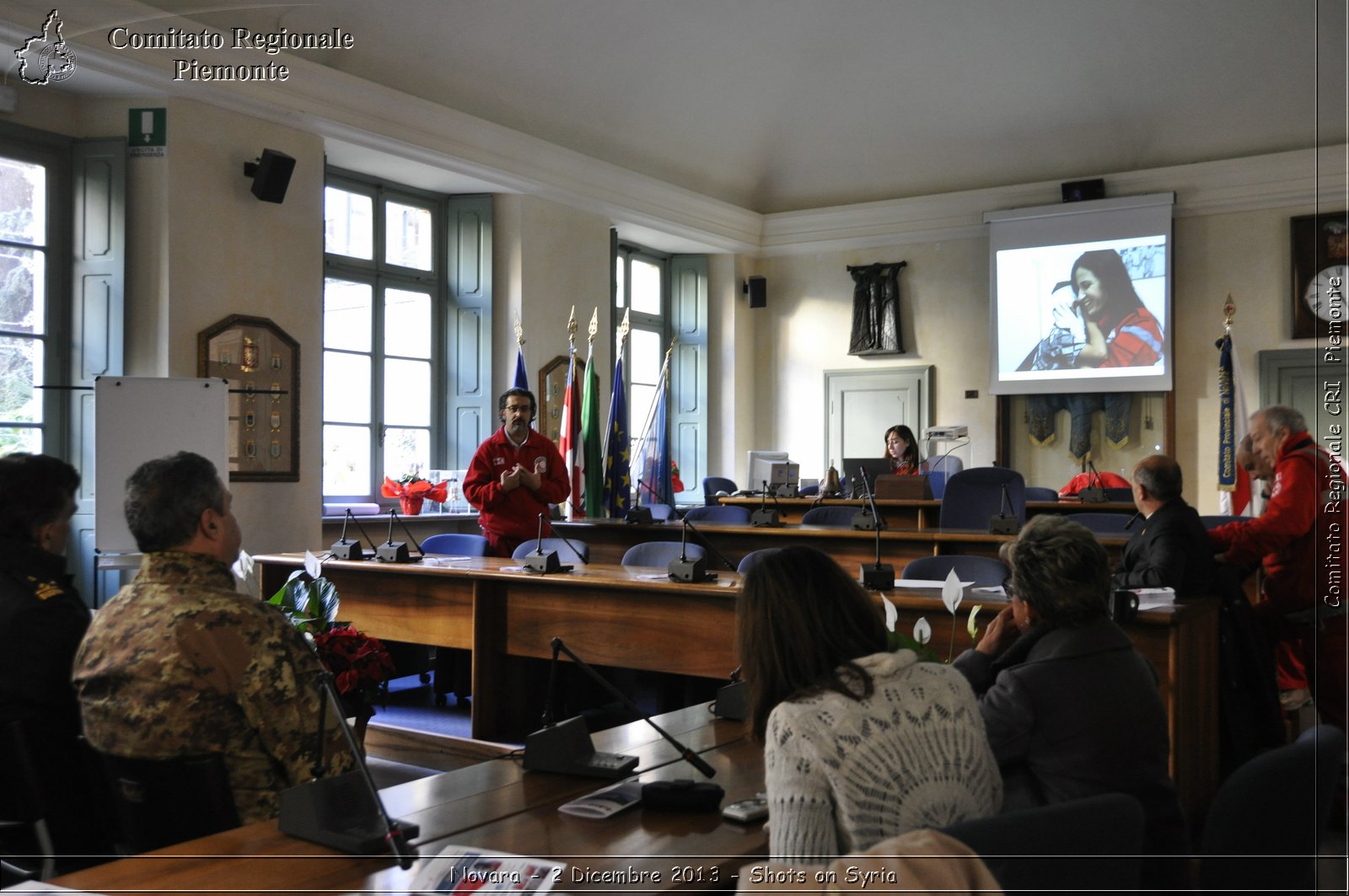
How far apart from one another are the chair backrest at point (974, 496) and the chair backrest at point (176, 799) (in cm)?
530

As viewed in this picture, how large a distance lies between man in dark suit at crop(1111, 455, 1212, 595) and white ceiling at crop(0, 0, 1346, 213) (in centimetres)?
542

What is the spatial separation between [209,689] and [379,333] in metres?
6.70

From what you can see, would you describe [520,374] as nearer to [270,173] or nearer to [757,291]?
[270,173]

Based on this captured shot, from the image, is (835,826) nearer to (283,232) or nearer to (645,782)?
(645,782)

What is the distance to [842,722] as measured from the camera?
1.54m

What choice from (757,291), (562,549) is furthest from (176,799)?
(757,291)

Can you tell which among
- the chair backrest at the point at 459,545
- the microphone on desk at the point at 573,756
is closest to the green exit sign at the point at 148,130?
the chair backrest at the point at 459,545

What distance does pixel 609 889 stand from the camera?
148 centimetres

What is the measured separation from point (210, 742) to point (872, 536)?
441cm

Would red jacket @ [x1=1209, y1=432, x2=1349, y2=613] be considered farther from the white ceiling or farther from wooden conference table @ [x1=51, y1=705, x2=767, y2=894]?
the white ceiling

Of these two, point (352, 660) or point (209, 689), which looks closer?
point (209, 689)

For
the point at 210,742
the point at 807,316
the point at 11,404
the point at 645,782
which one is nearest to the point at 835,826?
the point at 645,782

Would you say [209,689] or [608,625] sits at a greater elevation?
[209,689]

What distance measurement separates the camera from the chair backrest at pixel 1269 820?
5.04 ft
